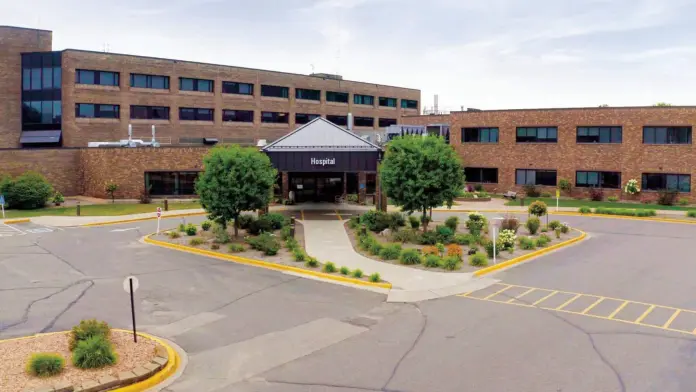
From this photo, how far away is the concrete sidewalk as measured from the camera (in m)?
18.8

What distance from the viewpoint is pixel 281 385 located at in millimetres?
11062

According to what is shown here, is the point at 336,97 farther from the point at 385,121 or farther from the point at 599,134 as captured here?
the point at 599,134

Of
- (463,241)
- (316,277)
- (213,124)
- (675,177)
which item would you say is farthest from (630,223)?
(213,124)

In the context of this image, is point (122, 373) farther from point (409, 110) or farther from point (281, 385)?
point (409, 110)

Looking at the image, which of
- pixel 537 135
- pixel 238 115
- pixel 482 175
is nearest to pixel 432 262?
pixel 537 135

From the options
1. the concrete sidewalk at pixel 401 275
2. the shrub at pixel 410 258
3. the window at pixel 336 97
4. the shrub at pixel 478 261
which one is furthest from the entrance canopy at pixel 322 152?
the window at pixel 336 97

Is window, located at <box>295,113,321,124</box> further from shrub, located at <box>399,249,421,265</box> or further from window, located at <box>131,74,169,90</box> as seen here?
shrub, located at <box>399,249,421,265</box>

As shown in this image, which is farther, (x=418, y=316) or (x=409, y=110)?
(x=409, y=110)

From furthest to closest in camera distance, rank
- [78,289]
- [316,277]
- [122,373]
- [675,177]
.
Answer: [675,177] → [316,277] → [78,289] → [122,373]

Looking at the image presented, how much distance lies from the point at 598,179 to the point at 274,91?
37.2 m

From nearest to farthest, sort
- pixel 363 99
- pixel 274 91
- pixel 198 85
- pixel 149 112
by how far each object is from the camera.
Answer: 1. pixel 149 112
2. pixel 198 85
3. pixel 274 91
4. pixel 363 99

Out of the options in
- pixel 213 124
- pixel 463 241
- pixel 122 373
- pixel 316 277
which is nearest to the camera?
pixel 122 373

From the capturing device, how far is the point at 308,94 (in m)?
72.5

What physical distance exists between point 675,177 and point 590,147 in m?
7.17
